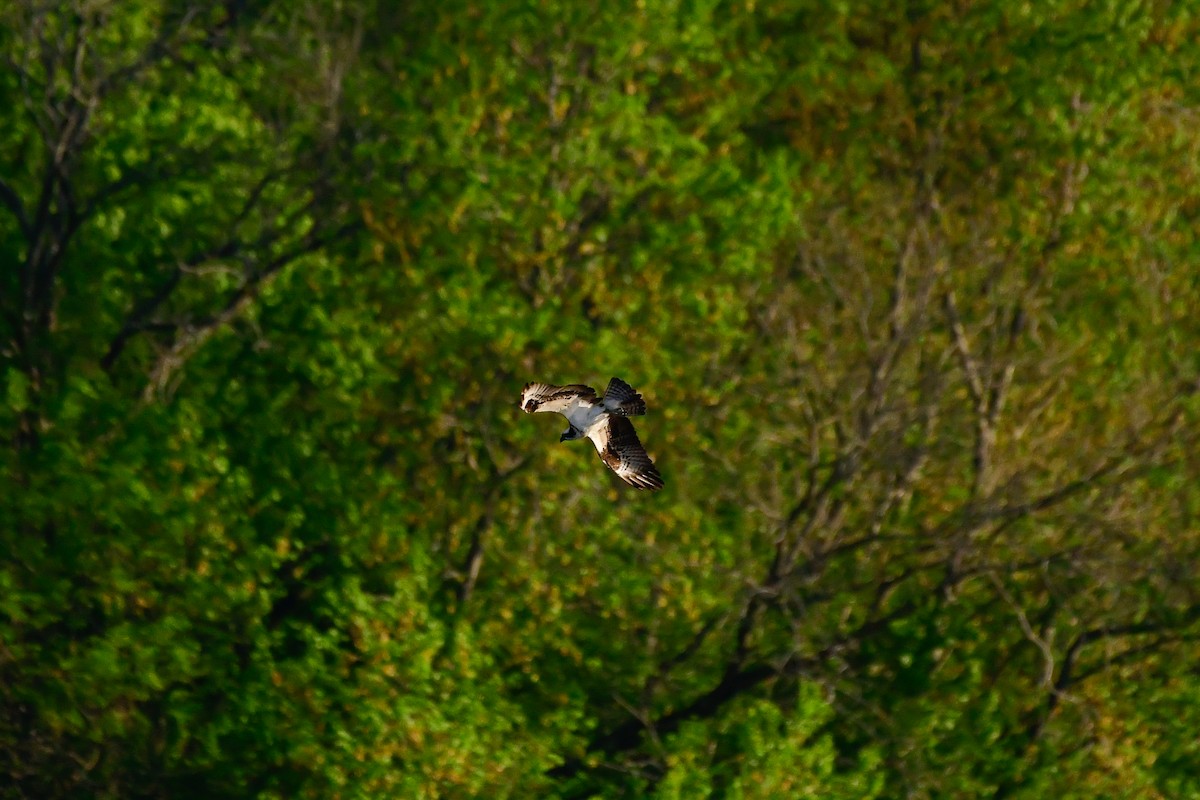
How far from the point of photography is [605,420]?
48.2 feet

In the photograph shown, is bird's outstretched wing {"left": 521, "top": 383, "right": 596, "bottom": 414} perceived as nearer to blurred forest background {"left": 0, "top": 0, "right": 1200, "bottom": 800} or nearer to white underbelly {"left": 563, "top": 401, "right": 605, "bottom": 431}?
white underbelly {"left": 563, "top": 401, "right": 605, "bottom": 431}

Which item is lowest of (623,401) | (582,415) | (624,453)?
(624,453)

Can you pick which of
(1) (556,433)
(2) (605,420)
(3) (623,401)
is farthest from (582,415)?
(1) (556,433)

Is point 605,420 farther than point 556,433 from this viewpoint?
No

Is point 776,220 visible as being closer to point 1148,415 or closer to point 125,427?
point 1148,415

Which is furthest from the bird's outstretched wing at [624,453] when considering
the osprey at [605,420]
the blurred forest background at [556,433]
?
the blurred forest background at [556,433]

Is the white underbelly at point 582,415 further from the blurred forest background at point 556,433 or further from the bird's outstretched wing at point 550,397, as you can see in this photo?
the blurred forest background at point 556,433

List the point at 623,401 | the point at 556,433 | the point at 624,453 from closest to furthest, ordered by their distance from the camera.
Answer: the point at 624,453, the point at 623,401, the point at 556,433

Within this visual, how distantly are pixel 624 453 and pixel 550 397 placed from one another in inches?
23.4

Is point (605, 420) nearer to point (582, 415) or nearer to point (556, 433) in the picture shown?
point (582, 415)

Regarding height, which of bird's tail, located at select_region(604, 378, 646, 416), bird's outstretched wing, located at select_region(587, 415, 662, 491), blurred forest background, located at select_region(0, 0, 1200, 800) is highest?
blurred forest background, located at select_region(0, 0, 1200, 800)

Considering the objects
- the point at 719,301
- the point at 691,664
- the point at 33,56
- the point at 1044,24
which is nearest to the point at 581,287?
the point at 719,301

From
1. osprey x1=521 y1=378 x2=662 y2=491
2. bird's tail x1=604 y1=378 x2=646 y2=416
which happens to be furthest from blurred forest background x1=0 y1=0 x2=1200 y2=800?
osprey x1=521 y1=378 x2=662 y2=491

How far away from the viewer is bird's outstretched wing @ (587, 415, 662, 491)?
47.0 feet
